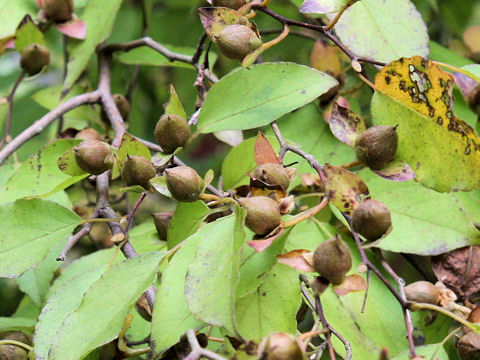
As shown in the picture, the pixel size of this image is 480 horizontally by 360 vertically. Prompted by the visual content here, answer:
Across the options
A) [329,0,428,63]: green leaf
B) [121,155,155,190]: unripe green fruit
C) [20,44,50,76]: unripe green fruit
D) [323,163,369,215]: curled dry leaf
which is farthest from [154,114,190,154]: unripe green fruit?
[20,44,50,76]: unripe green fruit

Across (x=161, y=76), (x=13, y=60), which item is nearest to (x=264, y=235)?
(x=161, y=76)

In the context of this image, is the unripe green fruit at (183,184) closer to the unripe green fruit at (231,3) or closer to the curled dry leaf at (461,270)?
the unripe green fruit at (231,3)

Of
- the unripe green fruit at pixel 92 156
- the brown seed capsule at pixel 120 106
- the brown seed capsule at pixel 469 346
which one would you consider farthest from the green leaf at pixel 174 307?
the brown seed capsule at pixel 120 106

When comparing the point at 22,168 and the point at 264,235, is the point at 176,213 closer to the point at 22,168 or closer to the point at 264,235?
the point at 264,235

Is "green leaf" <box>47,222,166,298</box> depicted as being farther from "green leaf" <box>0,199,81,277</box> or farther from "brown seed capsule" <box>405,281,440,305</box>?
A: "brown seed capsule" <box>405,281,440,305</box>

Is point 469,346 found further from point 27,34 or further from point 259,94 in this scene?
point 27,34

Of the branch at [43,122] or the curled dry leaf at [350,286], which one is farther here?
the branch at [43,122]
